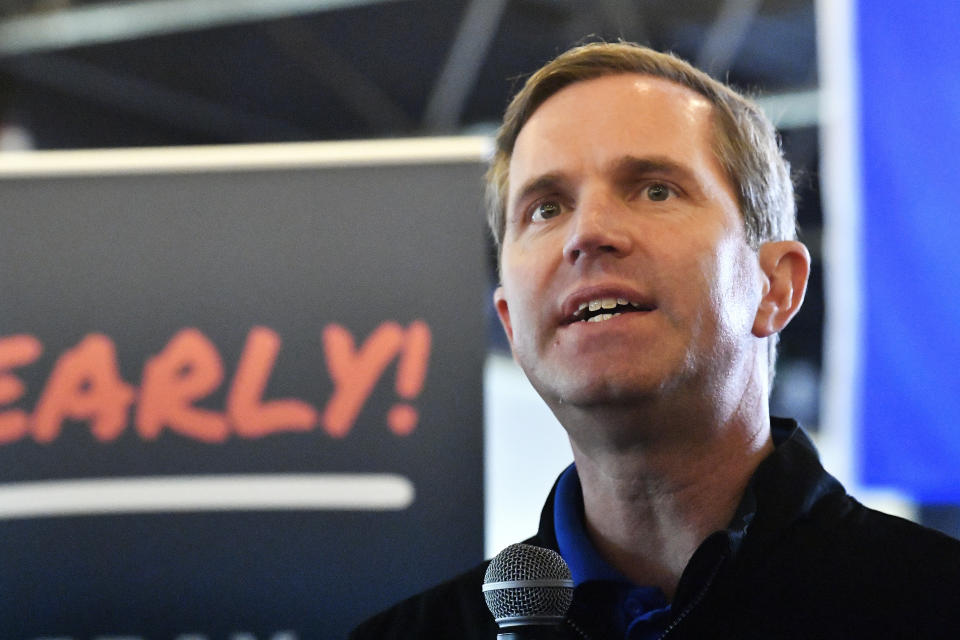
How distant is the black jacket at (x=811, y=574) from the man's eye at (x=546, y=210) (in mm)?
434

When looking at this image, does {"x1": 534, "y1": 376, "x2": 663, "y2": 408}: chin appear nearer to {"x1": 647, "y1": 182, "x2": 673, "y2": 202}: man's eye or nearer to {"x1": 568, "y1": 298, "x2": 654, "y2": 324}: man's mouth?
{"x1": 568, "y1": 298, "x2": 654, "y2": 324}: man's mouth

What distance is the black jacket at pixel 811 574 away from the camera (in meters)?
1.34

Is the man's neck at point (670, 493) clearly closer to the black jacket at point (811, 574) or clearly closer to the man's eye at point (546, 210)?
the black jacket at point (811, 574)

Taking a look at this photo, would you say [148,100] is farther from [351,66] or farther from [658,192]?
[658,192]

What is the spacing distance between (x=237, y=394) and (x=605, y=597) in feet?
3.06

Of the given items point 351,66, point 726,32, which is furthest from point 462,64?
point 726,32

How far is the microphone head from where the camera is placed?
1197 mm

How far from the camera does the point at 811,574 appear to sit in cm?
138

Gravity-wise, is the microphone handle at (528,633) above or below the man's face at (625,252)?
below

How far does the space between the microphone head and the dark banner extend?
831 mm

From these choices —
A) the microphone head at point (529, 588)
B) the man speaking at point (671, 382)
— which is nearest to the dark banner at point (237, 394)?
the man speaking at point (671, 382)

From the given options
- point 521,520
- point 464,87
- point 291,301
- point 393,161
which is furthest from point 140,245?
point 464,87

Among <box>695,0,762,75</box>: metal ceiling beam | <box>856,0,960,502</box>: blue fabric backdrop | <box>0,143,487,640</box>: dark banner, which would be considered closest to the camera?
<box>0,143,487,640</box>: dark banner

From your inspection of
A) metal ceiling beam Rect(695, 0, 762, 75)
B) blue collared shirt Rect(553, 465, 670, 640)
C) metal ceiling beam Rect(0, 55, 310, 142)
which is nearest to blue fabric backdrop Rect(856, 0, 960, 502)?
blue collared shirt Rect(553, 465, 670, 640)
